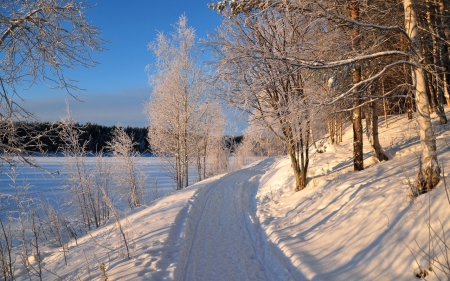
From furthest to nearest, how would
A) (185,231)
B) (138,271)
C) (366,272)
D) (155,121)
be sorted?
(155,121) < (185,231) < (138,271) < (366,272)

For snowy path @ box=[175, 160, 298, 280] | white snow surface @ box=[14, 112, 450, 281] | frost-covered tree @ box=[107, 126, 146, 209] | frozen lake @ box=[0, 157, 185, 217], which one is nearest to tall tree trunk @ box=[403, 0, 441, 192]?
white snow surface @ box=[14, 112, 450, 281]

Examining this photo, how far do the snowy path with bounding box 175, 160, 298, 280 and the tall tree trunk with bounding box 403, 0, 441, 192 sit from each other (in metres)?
2.87

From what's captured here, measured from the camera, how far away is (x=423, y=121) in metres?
4.73

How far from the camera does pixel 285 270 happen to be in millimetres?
4484

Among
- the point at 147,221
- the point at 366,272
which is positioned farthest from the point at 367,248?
the point at 147,221

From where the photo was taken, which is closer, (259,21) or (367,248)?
(367,248)

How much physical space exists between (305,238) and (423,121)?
3.15 meters

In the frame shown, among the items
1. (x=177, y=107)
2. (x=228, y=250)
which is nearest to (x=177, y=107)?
(x=177, y=107)

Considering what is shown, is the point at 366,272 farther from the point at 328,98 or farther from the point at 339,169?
the point at 339,169

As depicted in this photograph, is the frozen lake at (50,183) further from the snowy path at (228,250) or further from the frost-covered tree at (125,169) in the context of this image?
the snowy path at (228,250)

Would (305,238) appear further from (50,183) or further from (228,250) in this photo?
(50,183)

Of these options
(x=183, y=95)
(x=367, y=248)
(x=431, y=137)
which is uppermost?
(x=183, y=95)

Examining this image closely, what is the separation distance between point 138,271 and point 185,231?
2374 mm

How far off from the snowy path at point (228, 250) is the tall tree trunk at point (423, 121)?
9.41ft
